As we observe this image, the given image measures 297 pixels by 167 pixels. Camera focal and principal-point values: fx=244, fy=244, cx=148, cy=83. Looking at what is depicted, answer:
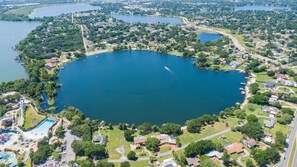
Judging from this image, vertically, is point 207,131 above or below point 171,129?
below

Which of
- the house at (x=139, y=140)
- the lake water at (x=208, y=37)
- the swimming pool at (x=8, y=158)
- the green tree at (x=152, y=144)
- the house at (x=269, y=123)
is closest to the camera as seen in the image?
the swimming pool at (x=8, y=158)

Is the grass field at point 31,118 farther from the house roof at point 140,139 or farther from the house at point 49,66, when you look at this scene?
the house at point 49,66

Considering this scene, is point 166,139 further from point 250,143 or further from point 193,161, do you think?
point 250,143

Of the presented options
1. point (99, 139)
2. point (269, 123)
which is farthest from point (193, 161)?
point (269, 123)

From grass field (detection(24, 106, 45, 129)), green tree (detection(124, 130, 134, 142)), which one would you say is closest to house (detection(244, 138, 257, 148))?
green tree (detection(124, 130, 134, 142))

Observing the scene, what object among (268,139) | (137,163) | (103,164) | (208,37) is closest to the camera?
(103,164)

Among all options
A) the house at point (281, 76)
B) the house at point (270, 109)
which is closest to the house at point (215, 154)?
the house at point (270, 109)
